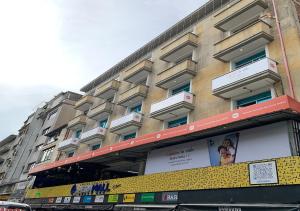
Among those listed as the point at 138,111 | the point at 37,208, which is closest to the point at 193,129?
the point at 138,111

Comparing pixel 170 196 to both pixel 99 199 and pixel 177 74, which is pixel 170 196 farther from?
pixel 177 74

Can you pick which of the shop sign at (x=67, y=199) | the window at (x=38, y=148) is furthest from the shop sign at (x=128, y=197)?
the window at (x=38, y=148)

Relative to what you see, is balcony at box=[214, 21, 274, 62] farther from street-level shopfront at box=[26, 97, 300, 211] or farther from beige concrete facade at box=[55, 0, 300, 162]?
street-level shopfront at box=[26, 97, 300, 211]

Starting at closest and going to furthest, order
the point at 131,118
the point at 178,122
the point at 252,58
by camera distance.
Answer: the point at 252,58
the point at 178,122
the point at 131,118

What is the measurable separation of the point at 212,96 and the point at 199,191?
7.51 metres

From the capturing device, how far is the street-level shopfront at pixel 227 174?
35.1ft

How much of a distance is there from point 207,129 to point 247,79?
4.06 m

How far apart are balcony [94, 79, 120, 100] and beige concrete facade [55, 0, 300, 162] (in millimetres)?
1763

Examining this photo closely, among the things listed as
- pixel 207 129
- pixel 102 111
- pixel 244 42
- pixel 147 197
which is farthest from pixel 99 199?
pixel 244 42

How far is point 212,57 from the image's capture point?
2073 centimetres

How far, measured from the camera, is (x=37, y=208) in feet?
86.9

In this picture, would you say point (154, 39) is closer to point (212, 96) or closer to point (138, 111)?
point (138, 111)

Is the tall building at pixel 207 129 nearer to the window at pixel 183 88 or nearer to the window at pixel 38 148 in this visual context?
the window at pixel 183 88

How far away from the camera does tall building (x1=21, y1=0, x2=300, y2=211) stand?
1197 centimetres
